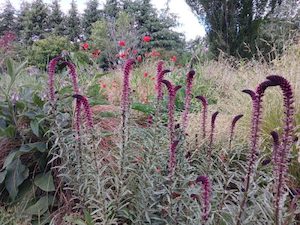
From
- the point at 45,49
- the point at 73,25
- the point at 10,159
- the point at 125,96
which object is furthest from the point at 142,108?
the point at 73,25

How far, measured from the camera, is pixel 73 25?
29.1 m

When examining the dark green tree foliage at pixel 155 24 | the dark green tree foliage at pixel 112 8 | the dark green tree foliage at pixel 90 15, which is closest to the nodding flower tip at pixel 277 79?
the dark green tree foliage at pixel 155 24

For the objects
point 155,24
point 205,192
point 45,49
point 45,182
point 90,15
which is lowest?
point 45,182

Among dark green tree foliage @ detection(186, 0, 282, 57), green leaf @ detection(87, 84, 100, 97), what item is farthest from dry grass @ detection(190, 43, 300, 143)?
dark green tree foliage @ detection(186, 0, 282, 57)

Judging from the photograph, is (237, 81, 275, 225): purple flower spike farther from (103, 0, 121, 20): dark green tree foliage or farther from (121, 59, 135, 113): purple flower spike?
(103, 0, 121, 20): dark green tree foliage

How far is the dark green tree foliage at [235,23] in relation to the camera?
1391 centimetres

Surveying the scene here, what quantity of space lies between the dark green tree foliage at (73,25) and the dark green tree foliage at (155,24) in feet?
14.4

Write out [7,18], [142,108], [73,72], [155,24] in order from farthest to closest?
[7,18] → [155,24] → [142,108] → [73,72]

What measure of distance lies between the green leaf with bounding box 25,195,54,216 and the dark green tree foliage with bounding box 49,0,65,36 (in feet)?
87.5

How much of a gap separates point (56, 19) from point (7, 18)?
5.93 m

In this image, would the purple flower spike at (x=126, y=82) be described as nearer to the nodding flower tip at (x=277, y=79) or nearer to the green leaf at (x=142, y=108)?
the nodding flower tip at (x=277, y=79)

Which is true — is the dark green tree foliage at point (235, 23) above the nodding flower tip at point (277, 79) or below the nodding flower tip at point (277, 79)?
above

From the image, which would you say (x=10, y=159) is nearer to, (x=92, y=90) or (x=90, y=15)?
(x=92, y=90)

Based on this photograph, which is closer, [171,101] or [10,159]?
[171,101]
